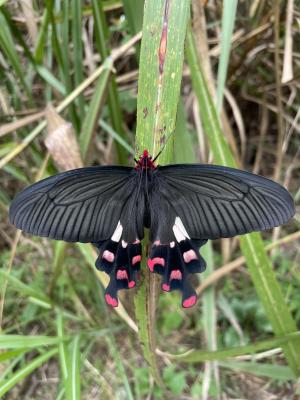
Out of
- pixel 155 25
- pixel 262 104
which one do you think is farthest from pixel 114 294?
pixel 262 104

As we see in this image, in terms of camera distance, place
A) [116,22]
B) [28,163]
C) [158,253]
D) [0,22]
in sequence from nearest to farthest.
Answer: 1. [158,253]
2. [0,22]
3. [28,163]
4. [116,22]

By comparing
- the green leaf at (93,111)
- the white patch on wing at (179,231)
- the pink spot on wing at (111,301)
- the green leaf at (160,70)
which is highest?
the green leaf at (93,111)

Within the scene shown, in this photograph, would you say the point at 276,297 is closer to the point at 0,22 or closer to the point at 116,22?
the point at 0,22

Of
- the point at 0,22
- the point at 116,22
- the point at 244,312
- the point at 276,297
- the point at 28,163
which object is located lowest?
the point at 276,297

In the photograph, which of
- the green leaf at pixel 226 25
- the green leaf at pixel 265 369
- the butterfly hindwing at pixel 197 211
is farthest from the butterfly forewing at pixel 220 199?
the green leaf at pixel 265 369

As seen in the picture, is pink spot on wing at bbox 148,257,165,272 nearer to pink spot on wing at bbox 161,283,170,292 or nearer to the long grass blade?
pink spot on wing at bbox 161,283,170,292

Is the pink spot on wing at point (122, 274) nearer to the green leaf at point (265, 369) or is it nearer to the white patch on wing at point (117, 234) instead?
the white patch on wing at point (117, 234)
